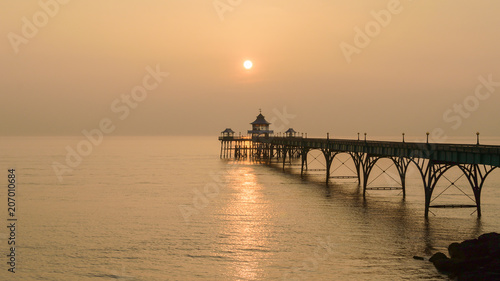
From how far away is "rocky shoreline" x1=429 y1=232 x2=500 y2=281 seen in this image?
23.9m

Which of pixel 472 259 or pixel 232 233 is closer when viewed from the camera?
pixel 472 259

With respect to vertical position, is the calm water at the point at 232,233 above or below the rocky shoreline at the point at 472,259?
below

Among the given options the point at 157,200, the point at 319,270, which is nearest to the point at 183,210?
the point at 157,200

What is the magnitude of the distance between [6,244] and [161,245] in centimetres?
974

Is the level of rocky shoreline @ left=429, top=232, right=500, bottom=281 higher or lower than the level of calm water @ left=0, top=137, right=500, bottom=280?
higher

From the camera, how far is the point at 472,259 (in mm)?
25484

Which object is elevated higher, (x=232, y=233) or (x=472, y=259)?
(x=472, y=259)

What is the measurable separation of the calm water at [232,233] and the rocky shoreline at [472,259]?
0.76 metres

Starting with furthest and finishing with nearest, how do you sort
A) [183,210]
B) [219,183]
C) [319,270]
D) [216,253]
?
[219,183] < [183,210] < [216,253] < [319,270]

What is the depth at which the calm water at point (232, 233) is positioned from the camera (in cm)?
2656

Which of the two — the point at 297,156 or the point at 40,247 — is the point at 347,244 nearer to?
the point at 40,247

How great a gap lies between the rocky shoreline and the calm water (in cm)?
76

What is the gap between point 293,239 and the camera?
33.5 m

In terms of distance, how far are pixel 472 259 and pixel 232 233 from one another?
15.5 metres
